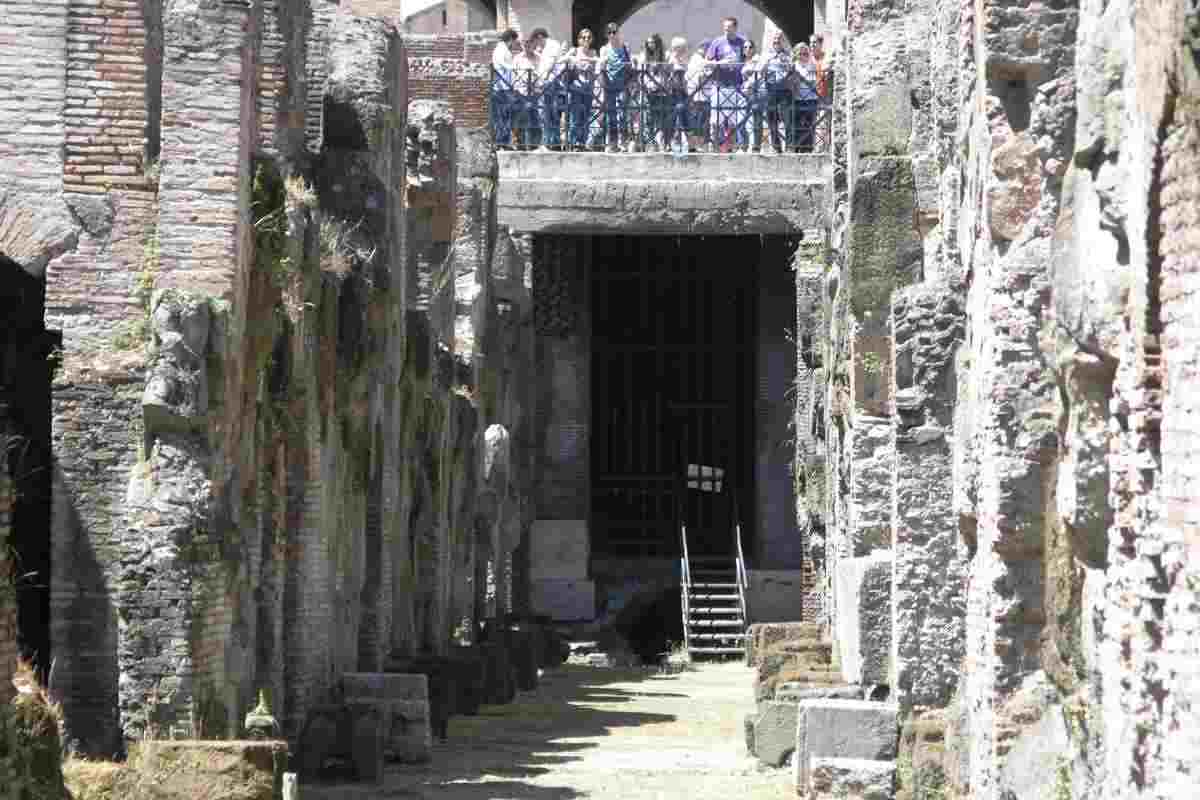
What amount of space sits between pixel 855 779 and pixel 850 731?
272 mm

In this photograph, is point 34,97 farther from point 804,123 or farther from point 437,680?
point 804,123

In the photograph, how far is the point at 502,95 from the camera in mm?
31281

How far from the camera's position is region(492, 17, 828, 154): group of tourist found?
30656 mm

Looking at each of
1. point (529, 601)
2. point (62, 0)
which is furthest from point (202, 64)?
point (529, 601)

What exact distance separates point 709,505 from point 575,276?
3.73 metres

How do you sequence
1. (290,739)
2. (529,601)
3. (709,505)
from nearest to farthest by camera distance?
(290,739), (529,601), (709,505)

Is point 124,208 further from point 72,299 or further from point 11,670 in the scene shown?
point 11,670

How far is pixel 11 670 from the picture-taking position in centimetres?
972

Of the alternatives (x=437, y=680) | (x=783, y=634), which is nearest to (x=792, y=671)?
(x=437, y=680)

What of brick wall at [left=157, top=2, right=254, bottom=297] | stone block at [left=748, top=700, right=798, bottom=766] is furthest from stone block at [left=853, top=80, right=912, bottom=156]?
brick wall at [left=157, top=2, right=254, bottom=297]

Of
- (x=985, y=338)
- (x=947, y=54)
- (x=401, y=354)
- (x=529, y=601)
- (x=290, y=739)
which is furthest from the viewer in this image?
(x=529, y=601)

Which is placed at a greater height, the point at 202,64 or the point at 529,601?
the point at 202,64

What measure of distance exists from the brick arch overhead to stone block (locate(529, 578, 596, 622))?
377 inches

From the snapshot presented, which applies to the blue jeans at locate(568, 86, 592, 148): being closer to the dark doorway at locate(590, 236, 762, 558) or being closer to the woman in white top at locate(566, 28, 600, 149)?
the woman in white top at locate(566, 28, 600, 149)
